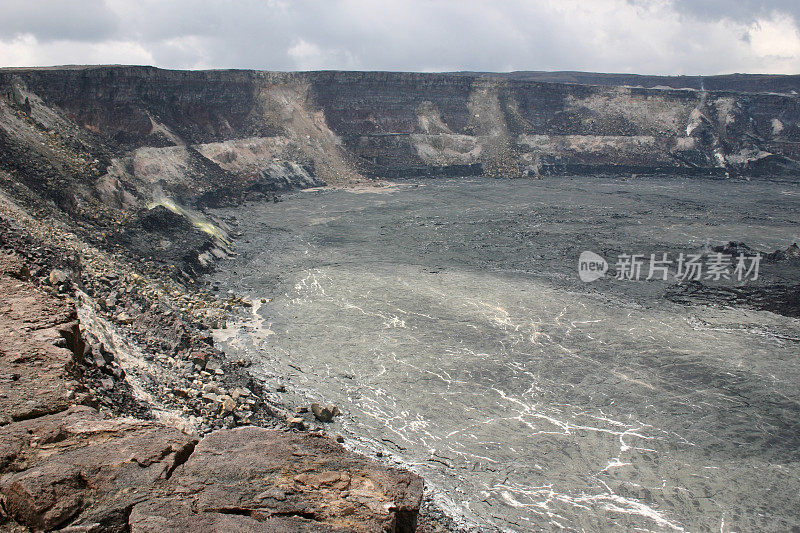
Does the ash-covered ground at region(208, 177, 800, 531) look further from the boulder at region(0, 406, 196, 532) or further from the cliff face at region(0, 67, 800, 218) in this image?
the cliff face at region(0, 67, 800, 218)

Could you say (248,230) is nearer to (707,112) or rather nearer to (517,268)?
(517,268)

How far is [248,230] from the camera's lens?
41.3 m

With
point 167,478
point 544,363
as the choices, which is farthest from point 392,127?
point 167,478

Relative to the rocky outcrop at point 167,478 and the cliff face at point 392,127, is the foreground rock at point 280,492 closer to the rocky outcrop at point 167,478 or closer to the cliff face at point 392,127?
the rocky outcrop at point 167,478

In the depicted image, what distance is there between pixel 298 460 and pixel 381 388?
1228cm

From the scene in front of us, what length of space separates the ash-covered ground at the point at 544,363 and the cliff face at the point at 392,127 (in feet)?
51.6

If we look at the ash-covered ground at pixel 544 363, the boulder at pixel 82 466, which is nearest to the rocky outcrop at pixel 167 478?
the boulder at pixel 82 466

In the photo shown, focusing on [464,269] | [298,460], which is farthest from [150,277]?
[298,460]

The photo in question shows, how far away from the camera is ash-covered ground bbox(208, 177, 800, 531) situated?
1492 cm

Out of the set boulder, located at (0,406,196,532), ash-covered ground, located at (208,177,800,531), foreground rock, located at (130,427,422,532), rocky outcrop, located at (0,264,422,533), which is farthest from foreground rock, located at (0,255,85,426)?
ash-covered ground, located at (208,177,800,531)

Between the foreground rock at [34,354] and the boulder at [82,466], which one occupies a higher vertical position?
the foreground rock at [34,354]

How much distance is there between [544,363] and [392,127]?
51982 mm

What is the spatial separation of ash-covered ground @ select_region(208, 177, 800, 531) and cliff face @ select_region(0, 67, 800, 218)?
1573 cm

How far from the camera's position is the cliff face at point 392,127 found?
48.4 m
